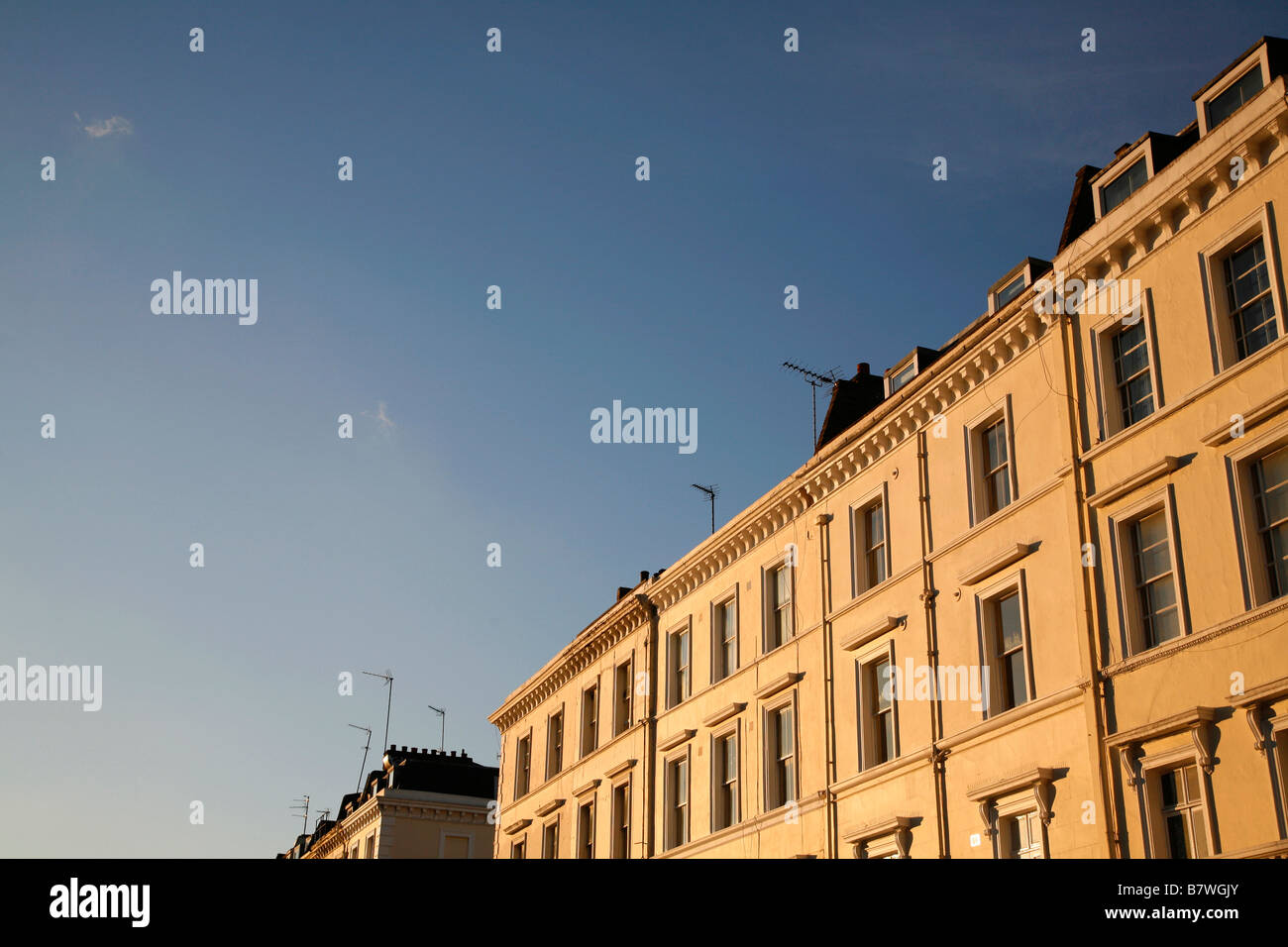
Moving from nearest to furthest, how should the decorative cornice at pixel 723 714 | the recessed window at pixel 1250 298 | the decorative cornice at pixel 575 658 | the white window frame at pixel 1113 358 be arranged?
A: the recessed window at pixel 1250 298 < the white window frame at pixel 1113 358 < the decorative cornice at pixel 723 714 < the decorative cornice at pixel 575 658

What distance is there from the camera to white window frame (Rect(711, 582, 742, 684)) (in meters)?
34.2

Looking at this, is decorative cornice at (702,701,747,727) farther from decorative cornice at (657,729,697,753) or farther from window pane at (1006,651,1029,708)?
window pane at (1006,651,1029,708)

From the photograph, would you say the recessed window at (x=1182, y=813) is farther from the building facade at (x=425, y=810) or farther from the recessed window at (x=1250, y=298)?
the building facade at (x=425, y=810)

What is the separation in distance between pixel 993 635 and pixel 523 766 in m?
27.3

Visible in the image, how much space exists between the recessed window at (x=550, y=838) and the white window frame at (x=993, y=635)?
22.3 m

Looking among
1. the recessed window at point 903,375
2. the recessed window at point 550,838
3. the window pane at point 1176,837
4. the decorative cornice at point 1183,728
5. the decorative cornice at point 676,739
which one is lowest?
the window pane at point 1176,837

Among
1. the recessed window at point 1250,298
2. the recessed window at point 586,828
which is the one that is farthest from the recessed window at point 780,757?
the recessed window at point 1250,298

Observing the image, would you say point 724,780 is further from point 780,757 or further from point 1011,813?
point 1011,813

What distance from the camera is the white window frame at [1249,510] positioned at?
19.0 m

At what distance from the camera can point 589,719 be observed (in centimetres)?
4309

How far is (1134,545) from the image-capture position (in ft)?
71.2

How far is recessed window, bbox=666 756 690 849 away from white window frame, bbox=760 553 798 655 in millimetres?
5044

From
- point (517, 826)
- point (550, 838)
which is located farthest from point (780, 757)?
point (517, 826)
